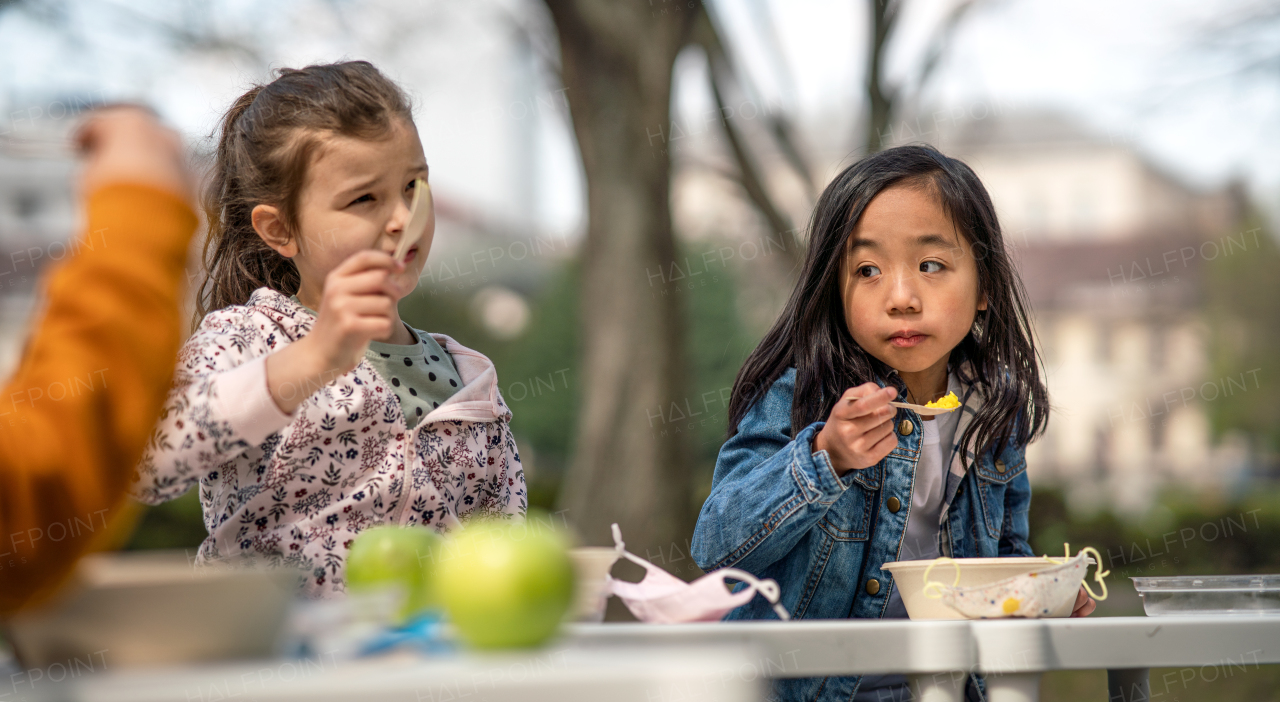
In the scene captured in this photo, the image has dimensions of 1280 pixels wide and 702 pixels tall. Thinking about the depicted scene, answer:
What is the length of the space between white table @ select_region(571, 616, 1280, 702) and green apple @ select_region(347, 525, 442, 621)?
0.17 metres

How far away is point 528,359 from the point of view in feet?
75.3

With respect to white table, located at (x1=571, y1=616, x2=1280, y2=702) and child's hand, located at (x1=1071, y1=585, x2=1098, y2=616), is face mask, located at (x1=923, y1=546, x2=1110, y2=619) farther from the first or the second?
child's hand, located at (x1=1071, y1=585, x2=1098, y2=616)

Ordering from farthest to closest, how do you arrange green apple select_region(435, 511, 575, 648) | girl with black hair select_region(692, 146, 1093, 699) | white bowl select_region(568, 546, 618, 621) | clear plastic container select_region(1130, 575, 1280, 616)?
1. girl with black hair select_region(692, 146, 1093, 699)
2. clear plastic container select_region(1130, 575, 1280, 616)
3. white bowl select_region(568, 546, 618, 621)
4. green apple select_region(435, 511, 575, 648)

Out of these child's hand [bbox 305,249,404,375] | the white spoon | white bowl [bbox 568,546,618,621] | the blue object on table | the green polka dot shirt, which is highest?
the white spoon

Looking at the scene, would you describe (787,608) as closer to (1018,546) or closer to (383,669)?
(1018,546)

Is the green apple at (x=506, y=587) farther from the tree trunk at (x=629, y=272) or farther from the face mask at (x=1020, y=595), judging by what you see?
the tree trunk at (x=629, y=272)

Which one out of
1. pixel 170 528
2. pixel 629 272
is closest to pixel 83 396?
pixel 629 272

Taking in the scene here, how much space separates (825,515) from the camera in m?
1.88

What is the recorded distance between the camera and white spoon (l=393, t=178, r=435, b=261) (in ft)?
5.09

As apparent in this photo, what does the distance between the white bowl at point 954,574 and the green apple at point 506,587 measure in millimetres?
681

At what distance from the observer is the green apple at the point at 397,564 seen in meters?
1.11

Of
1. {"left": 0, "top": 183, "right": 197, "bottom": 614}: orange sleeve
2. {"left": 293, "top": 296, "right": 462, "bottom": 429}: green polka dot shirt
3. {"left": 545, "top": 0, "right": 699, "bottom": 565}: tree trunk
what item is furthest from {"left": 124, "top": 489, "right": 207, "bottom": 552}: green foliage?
{"left": 0, "top": 183, "right": 197, "bottom": 614}: orange sleeve

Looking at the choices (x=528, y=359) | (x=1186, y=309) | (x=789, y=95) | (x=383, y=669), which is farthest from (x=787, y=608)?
(x=1186, y=309)

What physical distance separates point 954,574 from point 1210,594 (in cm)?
40
